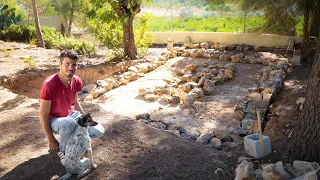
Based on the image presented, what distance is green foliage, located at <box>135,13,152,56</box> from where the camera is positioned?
10.1 metres

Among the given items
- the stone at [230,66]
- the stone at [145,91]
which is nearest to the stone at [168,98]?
the stone at [145,91]

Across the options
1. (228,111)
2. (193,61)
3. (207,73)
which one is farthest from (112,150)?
(193,61)

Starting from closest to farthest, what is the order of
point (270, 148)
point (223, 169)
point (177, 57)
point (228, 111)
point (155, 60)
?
point (223, 169) → point (270, 148) → point (228, 111) → point (155, 60) → point (177, 57)

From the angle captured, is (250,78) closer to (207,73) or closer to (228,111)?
(207,73)

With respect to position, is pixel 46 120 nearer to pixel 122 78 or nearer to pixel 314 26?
Answer: pixel 122 78

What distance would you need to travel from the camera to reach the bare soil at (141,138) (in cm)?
313

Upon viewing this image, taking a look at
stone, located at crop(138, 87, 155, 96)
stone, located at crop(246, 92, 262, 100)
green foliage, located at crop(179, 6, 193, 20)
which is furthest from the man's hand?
green foliage, located at crop(179, 6, 193, 20)

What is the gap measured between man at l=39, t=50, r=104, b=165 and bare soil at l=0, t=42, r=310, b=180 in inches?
15.2

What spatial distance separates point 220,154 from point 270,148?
1.79 ft

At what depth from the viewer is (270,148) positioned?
3.34 metres

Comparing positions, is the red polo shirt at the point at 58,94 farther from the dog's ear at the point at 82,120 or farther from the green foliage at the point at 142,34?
the green foliage at the point at 142,34

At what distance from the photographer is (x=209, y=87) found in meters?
7.12

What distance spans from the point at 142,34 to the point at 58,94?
300 inches

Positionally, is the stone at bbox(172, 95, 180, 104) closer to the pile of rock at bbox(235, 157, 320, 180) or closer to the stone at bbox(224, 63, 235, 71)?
the stone at bbox(224, 63, 235, 71)
